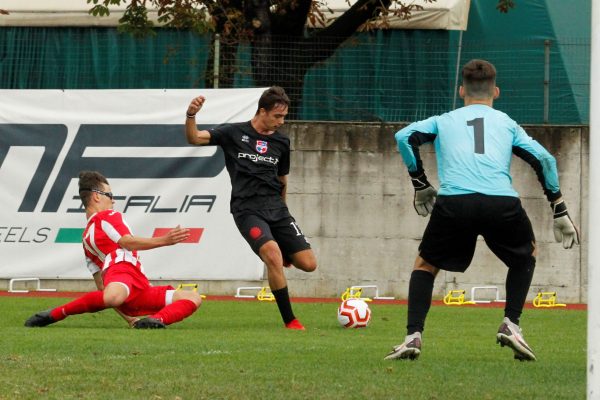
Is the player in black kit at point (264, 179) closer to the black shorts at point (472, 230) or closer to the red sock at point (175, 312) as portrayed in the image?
the red sock at point (175, 312)

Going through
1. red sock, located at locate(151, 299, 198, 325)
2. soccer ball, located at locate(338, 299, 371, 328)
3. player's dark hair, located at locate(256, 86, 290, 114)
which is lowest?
soccer ball, located at locate(338, 299, 371, 328)

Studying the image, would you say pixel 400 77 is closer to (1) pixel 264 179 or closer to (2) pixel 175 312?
(1) pixel 264 179

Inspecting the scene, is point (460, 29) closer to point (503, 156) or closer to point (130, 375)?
point (503, 156)

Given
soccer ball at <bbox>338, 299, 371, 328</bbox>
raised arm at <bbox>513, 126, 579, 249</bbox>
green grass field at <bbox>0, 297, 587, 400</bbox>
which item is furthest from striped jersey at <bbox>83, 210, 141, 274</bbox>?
raised arm at <bbox>513, 126, 579, 249</bbox>

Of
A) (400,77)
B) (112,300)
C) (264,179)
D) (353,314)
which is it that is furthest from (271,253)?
(400,77)

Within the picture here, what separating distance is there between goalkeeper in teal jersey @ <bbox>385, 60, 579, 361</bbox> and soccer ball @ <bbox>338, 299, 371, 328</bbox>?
289 centimetres

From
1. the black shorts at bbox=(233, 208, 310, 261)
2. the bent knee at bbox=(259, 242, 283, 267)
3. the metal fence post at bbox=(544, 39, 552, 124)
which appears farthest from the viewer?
the metal fence post at bbox=(544, 39, 552, 124)

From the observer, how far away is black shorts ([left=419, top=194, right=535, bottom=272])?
7355 mm

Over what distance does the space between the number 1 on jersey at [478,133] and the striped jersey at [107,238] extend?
3438 millimetres

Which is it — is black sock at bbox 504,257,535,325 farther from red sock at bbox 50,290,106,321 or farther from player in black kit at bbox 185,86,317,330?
red sock at bbox 50,290,106,321

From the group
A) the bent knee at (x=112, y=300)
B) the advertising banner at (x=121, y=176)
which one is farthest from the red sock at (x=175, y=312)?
the advertising banner at (x=121, y=176)

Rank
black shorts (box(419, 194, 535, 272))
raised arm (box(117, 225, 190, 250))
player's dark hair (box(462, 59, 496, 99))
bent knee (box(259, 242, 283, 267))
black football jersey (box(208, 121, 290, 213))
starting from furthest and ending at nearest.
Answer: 1. black football jersey (box(208, 121, 290, 213))
2. bent knee (box(259, 242, 283, 267))
3. raised arm (box(117, 225, 190, 250))
4. player's dark hair (box(462, 59, 496, 99))
5. black shorts (box(419, 194, 535, 272))

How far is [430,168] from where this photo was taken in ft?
55.3

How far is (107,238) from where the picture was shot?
10055 mm
